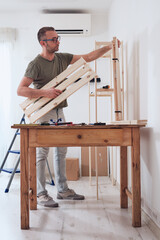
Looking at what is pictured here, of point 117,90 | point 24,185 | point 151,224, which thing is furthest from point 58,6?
A: point 151,224

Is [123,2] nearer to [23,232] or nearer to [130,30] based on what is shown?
[130,30]

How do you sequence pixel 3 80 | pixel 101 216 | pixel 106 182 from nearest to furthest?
pixel 101 216 < pixel 106 182 < pixel 3 80

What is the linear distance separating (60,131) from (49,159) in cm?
231

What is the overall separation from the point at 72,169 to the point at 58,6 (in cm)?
230

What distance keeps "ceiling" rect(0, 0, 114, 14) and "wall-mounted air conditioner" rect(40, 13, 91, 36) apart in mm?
82

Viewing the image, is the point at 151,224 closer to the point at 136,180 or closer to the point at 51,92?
the point at 136,180

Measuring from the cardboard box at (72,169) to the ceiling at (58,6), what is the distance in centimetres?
215

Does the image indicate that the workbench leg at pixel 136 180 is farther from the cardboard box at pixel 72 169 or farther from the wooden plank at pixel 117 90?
the cardboard box at pixel 72 169

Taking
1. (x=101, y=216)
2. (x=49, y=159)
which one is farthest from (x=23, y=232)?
(x=49, y=159)

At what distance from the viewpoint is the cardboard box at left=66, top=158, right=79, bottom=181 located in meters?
3.68

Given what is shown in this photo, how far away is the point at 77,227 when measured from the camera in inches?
75.2

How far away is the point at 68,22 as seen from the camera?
13.3 ft

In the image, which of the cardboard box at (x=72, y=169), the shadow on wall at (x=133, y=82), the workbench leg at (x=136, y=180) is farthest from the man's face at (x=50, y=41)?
the cardboard box at (x=72, y=169)

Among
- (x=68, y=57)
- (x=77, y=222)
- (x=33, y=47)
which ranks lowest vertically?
(x=77, y=222)
